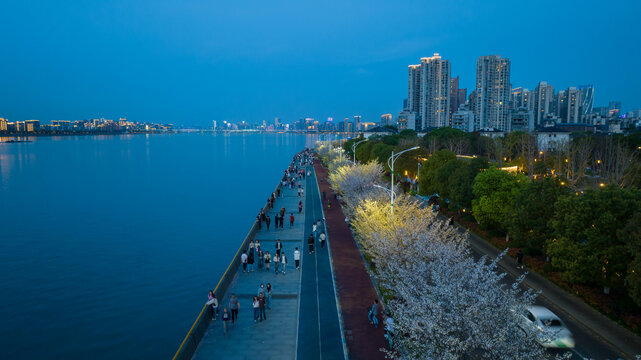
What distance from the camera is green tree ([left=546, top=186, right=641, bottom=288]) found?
62.5 feet

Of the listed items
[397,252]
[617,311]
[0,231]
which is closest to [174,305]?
[397,252]

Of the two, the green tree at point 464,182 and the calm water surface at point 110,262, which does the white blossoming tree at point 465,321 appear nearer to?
the calm water surface at point 110,262

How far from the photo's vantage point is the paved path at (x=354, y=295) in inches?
631

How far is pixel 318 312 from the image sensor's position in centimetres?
1911

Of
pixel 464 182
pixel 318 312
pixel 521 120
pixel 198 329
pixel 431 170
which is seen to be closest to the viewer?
pixel 198 329

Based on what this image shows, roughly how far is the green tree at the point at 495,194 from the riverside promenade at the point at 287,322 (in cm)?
1374

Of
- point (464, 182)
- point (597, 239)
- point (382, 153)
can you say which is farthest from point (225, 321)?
point (382, 153)

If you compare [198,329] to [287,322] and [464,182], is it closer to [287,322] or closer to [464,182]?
[287,322]

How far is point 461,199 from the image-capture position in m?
36.8

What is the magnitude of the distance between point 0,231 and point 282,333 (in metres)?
40.9

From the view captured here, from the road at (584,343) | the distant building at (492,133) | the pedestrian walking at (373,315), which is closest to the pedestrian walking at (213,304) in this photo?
the pedestrian walking at (373,315)

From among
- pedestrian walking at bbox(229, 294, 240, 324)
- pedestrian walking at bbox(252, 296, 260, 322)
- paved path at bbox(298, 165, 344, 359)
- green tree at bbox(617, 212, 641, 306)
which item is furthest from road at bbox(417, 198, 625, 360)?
pedestrian walking at bbox(229, 294, 240, 324)

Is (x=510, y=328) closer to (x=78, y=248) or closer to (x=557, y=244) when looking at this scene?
(x=557, y=244)

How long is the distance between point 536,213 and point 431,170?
74.0 ft
